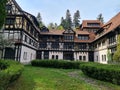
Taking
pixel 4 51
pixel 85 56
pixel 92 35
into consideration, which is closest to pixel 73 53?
pixel 85 56

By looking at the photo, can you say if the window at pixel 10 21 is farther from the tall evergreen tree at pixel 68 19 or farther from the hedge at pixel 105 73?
the tall evergreen tree at pixel 68 19

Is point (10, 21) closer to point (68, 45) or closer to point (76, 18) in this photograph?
point (68, 45)

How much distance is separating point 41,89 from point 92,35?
3845cm

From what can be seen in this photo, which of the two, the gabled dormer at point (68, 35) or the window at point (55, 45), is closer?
the window at point (55, 45)

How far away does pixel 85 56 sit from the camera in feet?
143

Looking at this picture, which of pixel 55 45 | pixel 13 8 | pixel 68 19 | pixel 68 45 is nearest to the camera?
pixel 13 8

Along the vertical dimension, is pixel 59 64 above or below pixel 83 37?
below

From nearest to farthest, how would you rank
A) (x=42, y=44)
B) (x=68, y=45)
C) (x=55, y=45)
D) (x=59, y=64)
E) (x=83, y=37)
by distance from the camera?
(x=59, y=64), (x=55, y=45), (x=42, y=44), (x=68, y=45), (x=83, y=37)

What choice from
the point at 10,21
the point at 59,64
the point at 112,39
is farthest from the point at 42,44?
the point at 112,39

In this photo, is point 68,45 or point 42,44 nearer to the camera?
point 42,44

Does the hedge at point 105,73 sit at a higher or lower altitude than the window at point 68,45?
Result: lower

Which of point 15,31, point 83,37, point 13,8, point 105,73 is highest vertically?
point 13,8

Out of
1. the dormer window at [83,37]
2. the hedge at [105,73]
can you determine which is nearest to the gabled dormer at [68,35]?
the dormer window at [83,37]

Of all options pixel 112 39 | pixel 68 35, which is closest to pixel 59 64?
pixel 112 39
